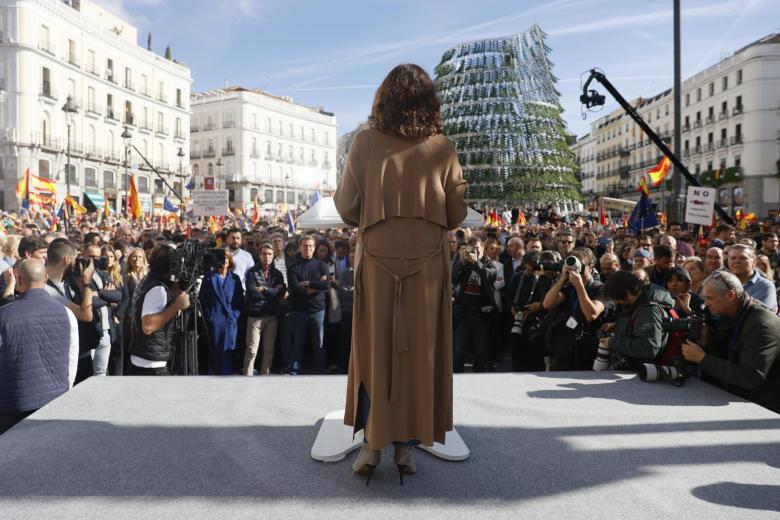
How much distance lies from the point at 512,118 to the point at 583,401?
22.6 m

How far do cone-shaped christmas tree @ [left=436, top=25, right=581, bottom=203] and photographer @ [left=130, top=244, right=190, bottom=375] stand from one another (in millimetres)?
21055

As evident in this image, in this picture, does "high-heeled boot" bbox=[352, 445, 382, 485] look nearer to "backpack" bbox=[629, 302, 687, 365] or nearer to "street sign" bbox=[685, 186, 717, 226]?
"backpack" bbox=[629, 302, 687, 365]

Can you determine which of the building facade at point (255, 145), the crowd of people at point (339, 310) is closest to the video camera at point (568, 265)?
the crowd of people at point (339, 310)

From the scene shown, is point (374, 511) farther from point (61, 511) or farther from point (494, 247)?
point (494, 247)

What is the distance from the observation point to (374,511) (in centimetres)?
269

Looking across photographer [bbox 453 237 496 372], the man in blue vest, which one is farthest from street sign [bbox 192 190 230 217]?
the man in blue vest

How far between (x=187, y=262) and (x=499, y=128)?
21.8 meters

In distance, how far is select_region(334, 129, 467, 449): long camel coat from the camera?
2988 mm

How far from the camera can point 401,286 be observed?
3012 mm

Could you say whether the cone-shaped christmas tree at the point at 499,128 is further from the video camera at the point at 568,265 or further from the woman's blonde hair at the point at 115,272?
the woman's blonde hair at the point at 115,272

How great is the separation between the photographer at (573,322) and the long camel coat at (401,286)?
268 centimetres

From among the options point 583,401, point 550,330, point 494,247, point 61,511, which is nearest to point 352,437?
point 61,511

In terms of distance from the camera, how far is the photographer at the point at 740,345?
3.79m

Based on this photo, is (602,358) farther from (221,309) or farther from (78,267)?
(78,267)
